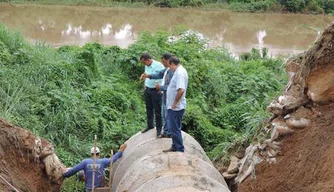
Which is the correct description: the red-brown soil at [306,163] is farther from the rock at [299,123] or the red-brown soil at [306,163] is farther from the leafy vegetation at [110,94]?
the leafy vegetation at [110,94]

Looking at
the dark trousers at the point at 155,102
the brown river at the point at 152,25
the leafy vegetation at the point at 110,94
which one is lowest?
the brown river at the point at 152,25

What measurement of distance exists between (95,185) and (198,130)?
375cm

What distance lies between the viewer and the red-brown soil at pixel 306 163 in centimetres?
706

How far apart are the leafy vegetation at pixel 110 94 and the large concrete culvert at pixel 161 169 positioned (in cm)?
149

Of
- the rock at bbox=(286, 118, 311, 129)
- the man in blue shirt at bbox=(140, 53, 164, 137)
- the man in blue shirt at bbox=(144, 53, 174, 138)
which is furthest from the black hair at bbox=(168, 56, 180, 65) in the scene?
the rock at bbox=(286, 118, 311, 129)

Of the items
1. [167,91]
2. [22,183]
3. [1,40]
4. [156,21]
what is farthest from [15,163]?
[156,21]

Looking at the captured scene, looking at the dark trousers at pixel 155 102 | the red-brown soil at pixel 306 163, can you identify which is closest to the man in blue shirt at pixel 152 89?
the dark trousers at pixel 155 102

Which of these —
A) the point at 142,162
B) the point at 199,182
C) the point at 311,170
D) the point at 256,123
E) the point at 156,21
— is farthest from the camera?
the point at 156,21

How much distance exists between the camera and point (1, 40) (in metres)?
13.8

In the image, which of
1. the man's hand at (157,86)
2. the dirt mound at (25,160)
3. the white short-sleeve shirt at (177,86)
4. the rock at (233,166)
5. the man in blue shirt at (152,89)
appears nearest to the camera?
the white short-sleeve shirt at (177,86)

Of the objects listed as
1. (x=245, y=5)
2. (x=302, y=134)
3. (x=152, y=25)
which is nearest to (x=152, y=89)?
(x=302, y=134)

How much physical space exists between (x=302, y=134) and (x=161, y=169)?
1859 mm

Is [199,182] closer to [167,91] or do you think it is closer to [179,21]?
[167,91]

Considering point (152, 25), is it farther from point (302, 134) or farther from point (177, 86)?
point (302, 134)
